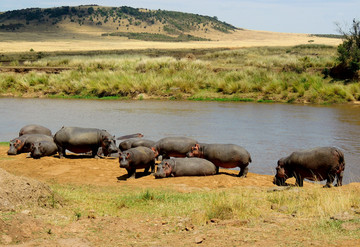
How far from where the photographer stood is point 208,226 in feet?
22.9

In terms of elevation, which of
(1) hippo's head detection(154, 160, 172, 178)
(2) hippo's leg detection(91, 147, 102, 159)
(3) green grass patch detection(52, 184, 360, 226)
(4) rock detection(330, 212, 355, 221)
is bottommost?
(2) hippo's leg detection(91, 147, 102, 159)

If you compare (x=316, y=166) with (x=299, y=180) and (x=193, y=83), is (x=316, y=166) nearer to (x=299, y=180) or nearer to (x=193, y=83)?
(x=299, y=180)

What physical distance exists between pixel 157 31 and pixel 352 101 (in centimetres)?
10988

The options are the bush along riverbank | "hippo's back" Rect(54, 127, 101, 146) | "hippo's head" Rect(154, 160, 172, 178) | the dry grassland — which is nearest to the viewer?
"hippo's head" Rect(154, 160, 172, 178)

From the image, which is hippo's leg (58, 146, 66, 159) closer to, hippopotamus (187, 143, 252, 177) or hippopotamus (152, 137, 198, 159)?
hippopotamus (152, 137, 198, 159)

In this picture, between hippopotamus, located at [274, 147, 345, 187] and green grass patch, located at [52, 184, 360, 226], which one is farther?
hippopotamus, located at [274, 147, 345, 187]

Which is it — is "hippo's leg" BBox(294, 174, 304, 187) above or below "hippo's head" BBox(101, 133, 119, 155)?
above

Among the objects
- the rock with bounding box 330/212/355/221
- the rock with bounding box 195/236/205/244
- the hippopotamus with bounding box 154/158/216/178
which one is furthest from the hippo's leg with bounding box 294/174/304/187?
the rock with bounding box 195/236/205/244

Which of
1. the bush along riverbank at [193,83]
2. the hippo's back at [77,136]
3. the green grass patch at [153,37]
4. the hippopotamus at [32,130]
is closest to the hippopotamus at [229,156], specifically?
the hippo's back at [77,136]

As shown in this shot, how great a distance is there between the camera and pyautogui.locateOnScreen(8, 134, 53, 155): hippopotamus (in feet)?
45.4

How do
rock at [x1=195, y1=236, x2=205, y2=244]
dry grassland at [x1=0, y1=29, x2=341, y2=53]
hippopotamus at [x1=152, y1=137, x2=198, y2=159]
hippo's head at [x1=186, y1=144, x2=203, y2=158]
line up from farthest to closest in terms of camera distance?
dry grassland at [x1=0, y1=29, x2=341, y2=53], hippopotamus at [x1=152, y1=137, x2=198, y2=159], hippo's head at [x1=186, y1=144, x2=203, y2=158], rock at [x1=195, y1=236, x2=205, y2=244]

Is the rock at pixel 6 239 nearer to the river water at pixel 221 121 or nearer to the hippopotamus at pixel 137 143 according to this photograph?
the hippopotamus at pixel 137 143

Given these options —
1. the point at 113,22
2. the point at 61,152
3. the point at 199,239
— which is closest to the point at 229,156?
the point at 61,152

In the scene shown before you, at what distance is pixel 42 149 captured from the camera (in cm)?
1359
